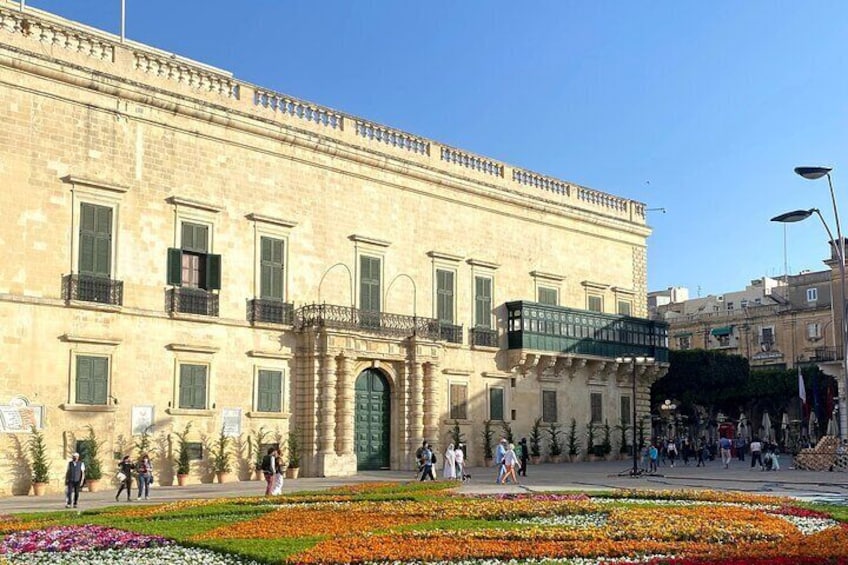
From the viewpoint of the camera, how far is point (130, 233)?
29547mm

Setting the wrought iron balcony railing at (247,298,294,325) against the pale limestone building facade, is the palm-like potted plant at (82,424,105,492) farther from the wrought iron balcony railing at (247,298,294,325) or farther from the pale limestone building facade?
the wrought iron balcony railing at (247,298,294,325)

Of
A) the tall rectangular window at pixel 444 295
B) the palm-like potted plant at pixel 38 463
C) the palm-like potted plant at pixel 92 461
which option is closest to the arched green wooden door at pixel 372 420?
the tall rectangular window at pixel 444 295

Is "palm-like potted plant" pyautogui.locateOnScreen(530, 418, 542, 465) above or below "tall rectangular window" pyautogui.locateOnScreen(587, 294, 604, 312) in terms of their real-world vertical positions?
below

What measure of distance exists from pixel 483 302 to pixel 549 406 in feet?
18.6

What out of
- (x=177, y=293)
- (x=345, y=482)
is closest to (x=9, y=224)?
(x=177, y=293)

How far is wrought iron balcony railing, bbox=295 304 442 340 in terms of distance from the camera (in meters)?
33.8

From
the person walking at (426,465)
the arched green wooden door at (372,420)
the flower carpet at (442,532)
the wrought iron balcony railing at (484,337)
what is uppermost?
the wrought iron balcony railing at (484,337)

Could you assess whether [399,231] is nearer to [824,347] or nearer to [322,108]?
[322,108]

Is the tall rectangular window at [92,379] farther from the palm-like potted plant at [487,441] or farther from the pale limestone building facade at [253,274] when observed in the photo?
the palm-like potted plant at [487,441]

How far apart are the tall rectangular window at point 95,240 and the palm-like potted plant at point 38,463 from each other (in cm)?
461

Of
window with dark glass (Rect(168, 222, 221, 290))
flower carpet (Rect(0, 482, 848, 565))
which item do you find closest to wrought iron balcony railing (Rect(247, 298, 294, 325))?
window with dark glass (Rect(168, 222, 221, 290))

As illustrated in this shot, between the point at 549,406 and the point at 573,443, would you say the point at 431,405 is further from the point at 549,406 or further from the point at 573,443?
the point at 573,443

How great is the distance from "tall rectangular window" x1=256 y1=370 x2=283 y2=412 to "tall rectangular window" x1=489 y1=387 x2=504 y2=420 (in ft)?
33.5

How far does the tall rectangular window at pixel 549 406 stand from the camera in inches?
1677
